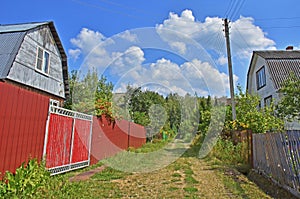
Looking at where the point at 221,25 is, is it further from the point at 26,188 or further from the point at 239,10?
the point at 26,188

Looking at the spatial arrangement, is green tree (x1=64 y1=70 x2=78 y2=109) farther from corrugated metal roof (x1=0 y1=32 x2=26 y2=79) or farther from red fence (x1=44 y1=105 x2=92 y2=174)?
red fence (x1=44 y1=105 x2=92 y2=174)

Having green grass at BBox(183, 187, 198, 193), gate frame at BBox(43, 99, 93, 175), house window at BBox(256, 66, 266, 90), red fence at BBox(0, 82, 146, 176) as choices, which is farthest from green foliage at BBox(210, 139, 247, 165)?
house window at BBox(256, 66, 266, 90)

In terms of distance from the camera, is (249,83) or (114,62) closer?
(114,62)

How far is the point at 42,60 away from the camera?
33.0ft

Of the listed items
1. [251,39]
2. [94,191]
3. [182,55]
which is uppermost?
[251,39]

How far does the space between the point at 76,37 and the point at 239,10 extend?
7593mm

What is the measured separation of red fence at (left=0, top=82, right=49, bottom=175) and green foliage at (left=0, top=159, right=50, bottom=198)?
Result: 0.22m

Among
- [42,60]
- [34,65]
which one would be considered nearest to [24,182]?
[34,65]

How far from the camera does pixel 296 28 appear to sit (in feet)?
39.5

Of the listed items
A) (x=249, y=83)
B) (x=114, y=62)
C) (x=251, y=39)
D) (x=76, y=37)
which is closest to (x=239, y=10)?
(x=251, y=39)

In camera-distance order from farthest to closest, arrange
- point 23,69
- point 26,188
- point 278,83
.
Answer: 1. point 278,83
2. point 23,69
3. point 26,188

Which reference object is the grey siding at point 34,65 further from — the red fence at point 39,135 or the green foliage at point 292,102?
the green foliage at point 292,102

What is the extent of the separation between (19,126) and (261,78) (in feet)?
50.9

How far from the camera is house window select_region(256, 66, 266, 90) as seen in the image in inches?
599
